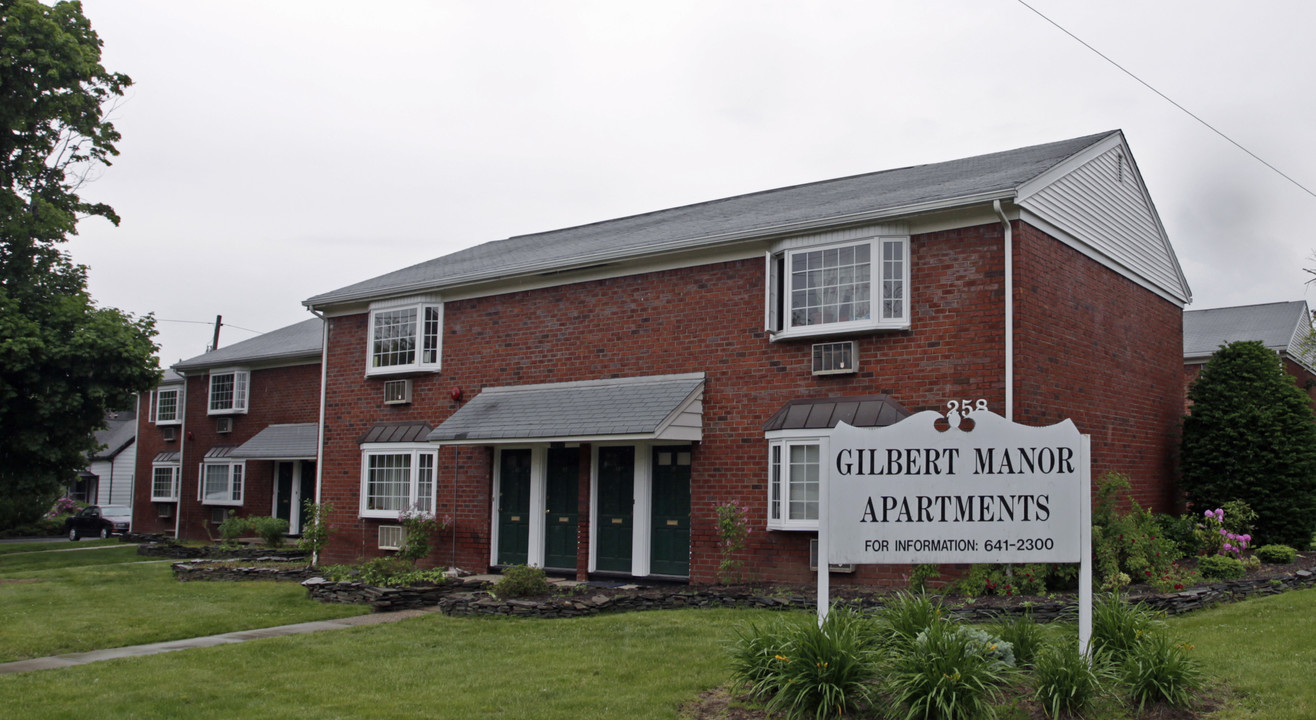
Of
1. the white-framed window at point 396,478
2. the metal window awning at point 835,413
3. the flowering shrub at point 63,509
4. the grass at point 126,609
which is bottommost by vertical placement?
the flowering shrub at point 63,509

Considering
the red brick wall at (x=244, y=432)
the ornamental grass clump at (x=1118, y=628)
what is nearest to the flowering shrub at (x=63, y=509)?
the red brick wall at (x=244, y=432)

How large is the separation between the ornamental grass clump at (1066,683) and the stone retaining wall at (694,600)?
12.7ft

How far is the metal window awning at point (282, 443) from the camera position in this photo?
24231 millimetres

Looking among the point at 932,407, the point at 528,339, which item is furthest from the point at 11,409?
the point at 932,407

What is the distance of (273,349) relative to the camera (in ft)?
90.1

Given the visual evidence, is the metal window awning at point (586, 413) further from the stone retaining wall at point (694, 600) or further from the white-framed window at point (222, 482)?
the white-framed window at point (222, 482)

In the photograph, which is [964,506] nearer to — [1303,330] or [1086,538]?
[1086,538]

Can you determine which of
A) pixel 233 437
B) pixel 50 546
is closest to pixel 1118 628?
pixel 233 437

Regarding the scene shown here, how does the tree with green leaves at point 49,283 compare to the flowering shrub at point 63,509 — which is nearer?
the tree with green leaves at point 49,283

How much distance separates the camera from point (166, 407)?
30750 mm

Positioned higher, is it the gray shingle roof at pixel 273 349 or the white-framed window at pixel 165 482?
the gray shingle roof at pixel 273 349

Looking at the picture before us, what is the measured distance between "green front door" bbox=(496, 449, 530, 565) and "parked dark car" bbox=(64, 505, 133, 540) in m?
21.1

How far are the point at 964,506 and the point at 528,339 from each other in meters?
10.8

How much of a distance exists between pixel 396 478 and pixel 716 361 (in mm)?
7096
